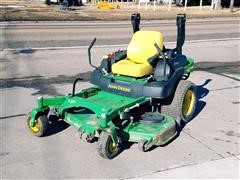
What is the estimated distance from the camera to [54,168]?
411cm

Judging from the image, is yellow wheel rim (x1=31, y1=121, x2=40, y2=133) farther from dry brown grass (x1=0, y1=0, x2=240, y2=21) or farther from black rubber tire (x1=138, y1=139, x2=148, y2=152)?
dry brown grass (x1=0, y1=0, x2=240, y2=21)

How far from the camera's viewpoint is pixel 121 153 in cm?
447

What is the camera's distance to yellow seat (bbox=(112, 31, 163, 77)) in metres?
5.13

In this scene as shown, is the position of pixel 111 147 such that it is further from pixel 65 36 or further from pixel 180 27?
pixel 65 36

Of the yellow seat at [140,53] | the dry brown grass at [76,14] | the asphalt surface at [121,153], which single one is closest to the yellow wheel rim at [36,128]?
the asphalt surface at [121,153]

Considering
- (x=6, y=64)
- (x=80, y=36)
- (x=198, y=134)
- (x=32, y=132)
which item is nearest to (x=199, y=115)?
(x=198, y=134)

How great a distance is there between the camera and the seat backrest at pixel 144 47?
530cm

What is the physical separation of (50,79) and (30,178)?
419 centimetres

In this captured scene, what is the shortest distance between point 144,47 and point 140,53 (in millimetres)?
100

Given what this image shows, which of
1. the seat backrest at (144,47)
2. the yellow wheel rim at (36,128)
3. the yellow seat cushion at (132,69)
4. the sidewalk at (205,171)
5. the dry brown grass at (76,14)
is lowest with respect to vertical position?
the dry brown grass at (76,14)

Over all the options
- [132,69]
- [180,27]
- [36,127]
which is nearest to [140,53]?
[132,69]

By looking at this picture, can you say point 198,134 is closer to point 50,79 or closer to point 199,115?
point 199,115

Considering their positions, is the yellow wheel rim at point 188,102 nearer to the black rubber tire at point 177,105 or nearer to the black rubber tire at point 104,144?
the black rubber tire at point 177,105

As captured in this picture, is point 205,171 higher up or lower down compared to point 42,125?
lower down
